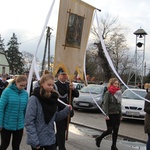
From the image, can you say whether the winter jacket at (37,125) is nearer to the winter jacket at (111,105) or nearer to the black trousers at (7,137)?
the black trousers at (7,137)

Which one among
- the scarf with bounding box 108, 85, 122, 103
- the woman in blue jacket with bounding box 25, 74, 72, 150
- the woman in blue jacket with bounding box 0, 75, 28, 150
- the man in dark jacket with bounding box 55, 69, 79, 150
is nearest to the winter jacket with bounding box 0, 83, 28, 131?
the woman in blue jacket with bounding box 0, 75, 28, 150

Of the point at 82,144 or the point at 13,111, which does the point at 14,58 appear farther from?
the point at 13,111

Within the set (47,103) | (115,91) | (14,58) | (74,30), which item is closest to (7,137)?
(47,103)

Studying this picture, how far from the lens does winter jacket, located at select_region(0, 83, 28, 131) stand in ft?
14.8

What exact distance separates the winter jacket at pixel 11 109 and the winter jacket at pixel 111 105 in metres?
2.54

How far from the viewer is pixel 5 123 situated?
14.9 ft

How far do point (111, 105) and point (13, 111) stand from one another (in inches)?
109

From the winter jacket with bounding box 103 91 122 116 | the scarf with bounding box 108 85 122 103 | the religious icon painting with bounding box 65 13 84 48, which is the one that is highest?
the religious icon painting with bounding box 65 13 84 48

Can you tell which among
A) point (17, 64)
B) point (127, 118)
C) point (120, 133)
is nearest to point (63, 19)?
point (120, 133)

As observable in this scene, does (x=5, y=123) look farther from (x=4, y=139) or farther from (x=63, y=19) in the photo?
(x=63, y=19)

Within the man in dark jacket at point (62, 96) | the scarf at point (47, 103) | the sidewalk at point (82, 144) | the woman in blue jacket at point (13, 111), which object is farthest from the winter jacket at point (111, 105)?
the scarf at point (47, 103)

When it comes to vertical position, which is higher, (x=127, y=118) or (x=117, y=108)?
(x=117, y=108)

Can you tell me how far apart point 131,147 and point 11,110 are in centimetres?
413

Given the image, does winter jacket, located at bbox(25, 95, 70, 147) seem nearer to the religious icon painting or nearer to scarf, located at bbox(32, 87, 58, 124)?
scarf, located at bbox(32, 87, 58, 124)
